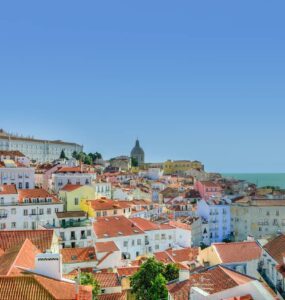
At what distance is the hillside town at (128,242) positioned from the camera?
21594 mm

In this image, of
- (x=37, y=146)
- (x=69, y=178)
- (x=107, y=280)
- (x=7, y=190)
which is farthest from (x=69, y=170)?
(x=37, y=146)

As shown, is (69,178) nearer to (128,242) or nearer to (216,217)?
(128,242)

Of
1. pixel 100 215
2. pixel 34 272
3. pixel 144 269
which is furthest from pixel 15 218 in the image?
pixel 34 272

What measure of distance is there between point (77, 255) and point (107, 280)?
35.1 ft

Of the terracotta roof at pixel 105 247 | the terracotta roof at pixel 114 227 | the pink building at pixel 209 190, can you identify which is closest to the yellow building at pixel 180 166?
the pink building at pixel 209 190

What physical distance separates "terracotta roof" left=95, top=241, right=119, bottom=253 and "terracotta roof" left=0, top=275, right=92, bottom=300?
34.5 meters

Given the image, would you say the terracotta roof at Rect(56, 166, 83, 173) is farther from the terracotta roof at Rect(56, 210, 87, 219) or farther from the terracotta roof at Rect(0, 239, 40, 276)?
the terracotta roof at Rect(0, 239, 40, 276)

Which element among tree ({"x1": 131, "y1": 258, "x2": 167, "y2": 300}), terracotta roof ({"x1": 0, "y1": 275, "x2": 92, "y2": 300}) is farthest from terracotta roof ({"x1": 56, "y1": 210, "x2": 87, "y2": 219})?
terracotta roof ({"x1": 0, "y1": 275, "x2": 92, "y2": 300})

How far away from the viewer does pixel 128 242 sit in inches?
2409

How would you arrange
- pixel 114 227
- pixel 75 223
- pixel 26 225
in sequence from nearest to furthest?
pixel 75 223
pixel 114 227
pixel 26 225

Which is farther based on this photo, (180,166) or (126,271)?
(180,166)

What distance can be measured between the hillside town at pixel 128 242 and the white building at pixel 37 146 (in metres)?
39.2

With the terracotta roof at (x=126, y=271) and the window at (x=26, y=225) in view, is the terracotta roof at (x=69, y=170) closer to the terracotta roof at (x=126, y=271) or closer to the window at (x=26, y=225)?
the window at (x=26, y=225)

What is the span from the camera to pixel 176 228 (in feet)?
229
